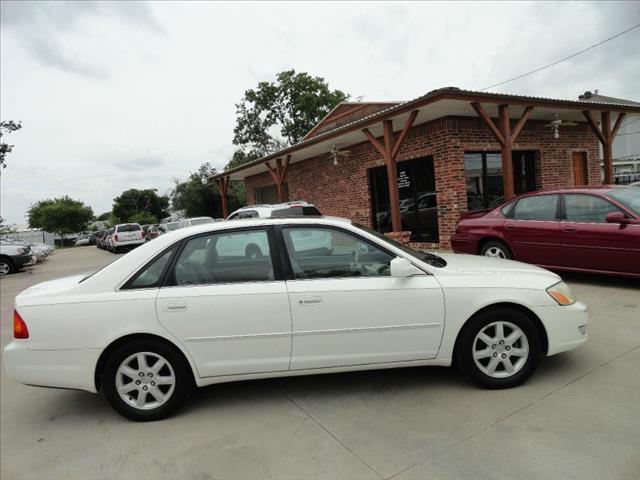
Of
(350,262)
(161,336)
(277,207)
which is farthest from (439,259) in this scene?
(277,207)

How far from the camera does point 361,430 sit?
288 centimetres

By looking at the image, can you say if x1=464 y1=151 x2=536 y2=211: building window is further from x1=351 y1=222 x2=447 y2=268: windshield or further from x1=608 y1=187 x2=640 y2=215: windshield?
x1=351 y1=222 x2=447 y2=268: windshield

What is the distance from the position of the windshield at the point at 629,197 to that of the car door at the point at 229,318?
16.4 feet

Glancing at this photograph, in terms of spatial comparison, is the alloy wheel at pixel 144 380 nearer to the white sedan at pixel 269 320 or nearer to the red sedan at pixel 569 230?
the white sedan at pixel 269 320

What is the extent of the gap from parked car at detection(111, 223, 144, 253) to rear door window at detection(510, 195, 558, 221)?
22.9 metres

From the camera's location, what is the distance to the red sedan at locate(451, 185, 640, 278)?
5672mm

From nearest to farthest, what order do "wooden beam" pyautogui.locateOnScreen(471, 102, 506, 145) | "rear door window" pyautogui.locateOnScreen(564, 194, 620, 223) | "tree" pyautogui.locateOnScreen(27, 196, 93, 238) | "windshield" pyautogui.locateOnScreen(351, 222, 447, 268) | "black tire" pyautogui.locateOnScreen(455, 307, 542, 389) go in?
"black tire" pyautogui.locateOnScreen(455, 307, 542, 389), "windshield" pyautogui.locateOnScreen(351, 222, 447, 268), "rear door window" pyautogui.locateOnScreen(564, 194, 620, 223), "wooden beam" pyautogui.locateOnScreen(471, 102, 506, 145), "tree" pyautogui.locateOnScreen(27, 196, 93, 238)

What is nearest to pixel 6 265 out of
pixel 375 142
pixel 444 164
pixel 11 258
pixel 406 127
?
pixel 11 258

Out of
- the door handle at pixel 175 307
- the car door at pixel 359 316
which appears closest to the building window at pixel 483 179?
the car door at pixel 359 316

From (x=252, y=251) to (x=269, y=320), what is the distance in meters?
0.56

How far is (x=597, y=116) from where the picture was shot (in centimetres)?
1278

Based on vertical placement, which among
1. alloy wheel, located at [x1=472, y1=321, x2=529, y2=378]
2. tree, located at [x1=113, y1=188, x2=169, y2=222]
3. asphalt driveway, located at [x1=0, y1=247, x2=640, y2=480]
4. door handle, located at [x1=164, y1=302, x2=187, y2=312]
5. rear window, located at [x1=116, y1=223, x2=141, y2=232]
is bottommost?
asphalt driveway, located at [x1=0, y1=247, x2=640, y2=480]

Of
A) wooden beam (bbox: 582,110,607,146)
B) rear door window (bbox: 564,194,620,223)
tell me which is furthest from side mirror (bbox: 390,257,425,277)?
wooden beam (bbox: 582,110,607,146)

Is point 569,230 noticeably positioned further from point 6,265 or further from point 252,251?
point 6,265
